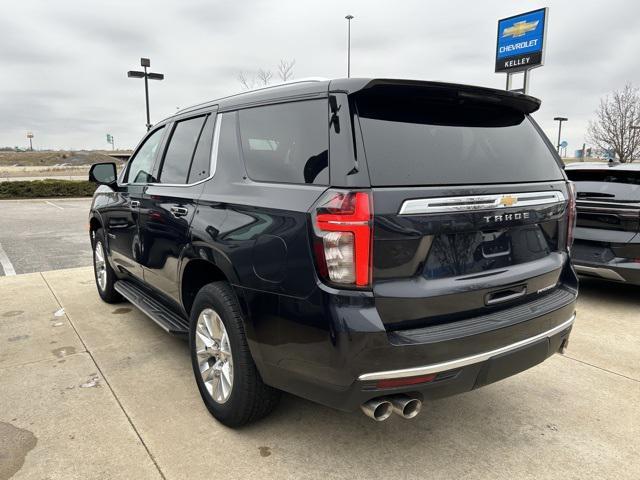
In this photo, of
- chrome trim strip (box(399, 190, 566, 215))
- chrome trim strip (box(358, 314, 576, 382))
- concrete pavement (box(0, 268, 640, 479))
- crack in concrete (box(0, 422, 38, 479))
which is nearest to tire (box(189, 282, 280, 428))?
concrete pavement (box(0, 268, 640, 479))

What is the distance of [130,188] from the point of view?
410 centimetres

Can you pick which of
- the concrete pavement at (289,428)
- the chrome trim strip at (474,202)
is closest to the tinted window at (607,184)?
the concrete pavement at (289,428)

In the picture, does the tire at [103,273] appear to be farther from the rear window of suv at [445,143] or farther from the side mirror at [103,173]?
the rear window of suv at [445,143]

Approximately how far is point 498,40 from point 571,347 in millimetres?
11002

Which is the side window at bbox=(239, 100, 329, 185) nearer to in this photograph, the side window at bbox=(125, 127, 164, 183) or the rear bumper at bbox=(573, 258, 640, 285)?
the side window at bbox=(125, 127, 164, 183)

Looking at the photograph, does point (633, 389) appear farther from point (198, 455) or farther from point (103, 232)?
point (103, 232)

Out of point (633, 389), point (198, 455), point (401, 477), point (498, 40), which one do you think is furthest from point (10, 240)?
point (498, 40)

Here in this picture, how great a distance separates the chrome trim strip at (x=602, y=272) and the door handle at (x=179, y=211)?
421cm

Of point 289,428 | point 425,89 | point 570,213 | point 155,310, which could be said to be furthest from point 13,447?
point 570,213

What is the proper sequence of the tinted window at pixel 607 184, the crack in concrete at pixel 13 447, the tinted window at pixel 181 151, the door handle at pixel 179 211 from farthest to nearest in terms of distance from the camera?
the tinted window at pixel 607 184
the tinted window at pixel 181 151
the door handle at pixel 179 211
the crack in concrete at pixel 13 447

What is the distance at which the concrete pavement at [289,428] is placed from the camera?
2.45 meters

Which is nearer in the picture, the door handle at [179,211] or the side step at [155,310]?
the door handle at [179,211]

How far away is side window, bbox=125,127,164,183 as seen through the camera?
399 cm

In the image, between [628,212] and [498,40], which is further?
[498,40]
